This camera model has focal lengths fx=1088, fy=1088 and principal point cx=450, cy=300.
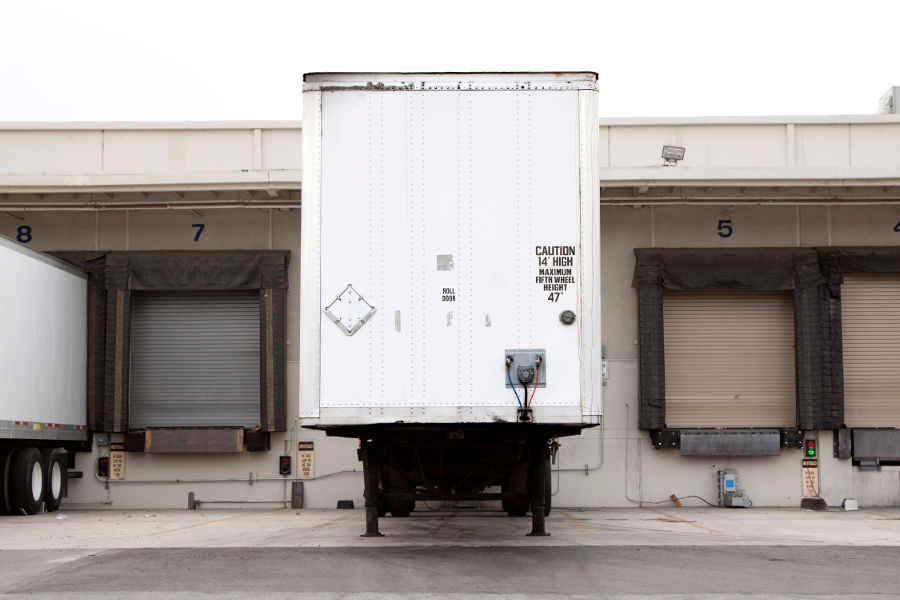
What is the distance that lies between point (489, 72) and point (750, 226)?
37.8 feet

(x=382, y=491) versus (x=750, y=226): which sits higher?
(x=750, y=226)

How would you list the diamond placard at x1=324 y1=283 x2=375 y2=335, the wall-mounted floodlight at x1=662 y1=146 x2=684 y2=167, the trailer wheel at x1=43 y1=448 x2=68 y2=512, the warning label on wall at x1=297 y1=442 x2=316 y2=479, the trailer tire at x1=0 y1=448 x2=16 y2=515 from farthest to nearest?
1. the warning label on wall at x1=297 y1=442 x2=316 y2=479
2. the wall-mounted floodlight at x1=662 y1=146 x2=684 y2=167
3. the trailer wheel at x1=43 y1=448 x2=68 y2=512
4. the trailer tire at x1=0 y1=448 x2=16 y2=515
5. the diamond placard at x1=324 y1=283 x2=375 y2=335

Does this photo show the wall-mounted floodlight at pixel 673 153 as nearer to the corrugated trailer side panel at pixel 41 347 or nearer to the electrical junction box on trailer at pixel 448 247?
the electrical junction box on trailer at pixel 448 247

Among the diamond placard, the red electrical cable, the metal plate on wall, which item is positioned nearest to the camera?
the red electrical cable

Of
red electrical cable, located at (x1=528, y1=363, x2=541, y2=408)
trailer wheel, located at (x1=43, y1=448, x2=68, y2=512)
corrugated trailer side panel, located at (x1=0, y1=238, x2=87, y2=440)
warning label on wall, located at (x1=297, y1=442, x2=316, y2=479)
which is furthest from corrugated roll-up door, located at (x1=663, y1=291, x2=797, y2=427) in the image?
trailer wheel, located at (x1=43, y1=448, x2=68, y2=512)

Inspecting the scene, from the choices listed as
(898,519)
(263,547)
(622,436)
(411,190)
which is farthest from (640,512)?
(411,190)

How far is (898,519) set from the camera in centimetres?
1673

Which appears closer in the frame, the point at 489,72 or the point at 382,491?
the point at 489,72

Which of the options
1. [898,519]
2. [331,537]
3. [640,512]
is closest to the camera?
[331,537]

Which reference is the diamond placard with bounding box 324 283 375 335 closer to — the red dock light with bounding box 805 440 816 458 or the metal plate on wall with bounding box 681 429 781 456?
the metal plate on wall with bounding box 681 429 781 456

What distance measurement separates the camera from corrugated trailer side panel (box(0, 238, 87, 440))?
1653cm

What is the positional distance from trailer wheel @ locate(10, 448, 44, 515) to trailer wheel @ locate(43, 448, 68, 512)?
51 centimetres

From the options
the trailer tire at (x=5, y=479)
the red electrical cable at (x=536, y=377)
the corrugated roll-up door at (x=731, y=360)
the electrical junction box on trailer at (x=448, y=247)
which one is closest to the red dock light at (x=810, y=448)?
the corrugated roll-up door at (x=731, y=360)

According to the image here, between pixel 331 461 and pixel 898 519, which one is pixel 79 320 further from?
pixel 898 519
